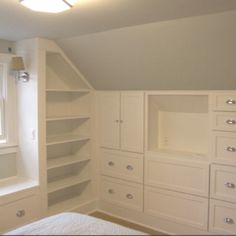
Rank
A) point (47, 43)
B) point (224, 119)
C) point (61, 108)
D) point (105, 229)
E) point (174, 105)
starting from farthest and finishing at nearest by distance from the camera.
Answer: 1. point (61, 108)
2. point (174, 105)
3. point (47, 43)
4. point (224, 119)
5. point (105, 229)

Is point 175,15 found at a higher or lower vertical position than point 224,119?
higher

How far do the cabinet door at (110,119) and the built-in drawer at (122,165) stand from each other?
12cm

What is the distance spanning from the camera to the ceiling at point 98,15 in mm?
2059

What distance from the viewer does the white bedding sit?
6.04 ft

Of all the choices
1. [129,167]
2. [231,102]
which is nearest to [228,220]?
[231,102]

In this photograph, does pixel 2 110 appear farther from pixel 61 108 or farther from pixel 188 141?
pixel 188 141

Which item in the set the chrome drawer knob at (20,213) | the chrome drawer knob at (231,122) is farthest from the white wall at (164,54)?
the chrome drawer knob at (20,213)

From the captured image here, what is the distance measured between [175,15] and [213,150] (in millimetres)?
1434

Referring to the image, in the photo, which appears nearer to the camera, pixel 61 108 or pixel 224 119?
pixel 224 119

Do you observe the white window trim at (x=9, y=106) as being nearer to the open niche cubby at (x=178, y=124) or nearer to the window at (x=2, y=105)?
the window at (x=2, y=105)

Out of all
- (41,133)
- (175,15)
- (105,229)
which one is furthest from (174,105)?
(105,229)

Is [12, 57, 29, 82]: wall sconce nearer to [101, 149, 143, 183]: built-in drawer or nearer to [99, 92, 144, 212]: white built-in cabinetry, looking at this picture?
[99, 92, 144, 212]: white built-in cabinetry

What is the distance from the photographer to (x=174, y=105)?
353 centimetres

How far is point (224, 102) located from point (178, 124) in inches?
32.2
